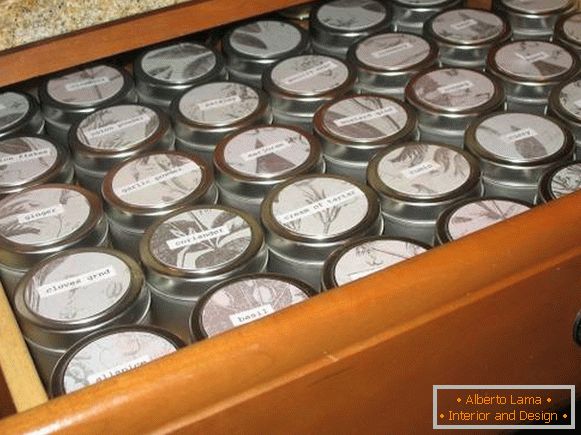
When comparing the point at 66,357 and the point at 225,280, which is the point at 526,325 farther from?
the point at 66,357

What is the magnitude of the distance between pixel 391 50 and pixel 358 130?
0.19 metres

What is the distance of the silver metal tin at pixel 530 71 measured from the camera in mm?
1104

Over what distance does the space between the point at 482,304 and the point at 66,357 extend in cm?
38

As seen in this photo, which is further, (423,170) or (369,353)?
(423,170)

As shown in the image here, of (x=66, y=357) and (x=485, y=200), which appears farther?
(x=485, y=200)

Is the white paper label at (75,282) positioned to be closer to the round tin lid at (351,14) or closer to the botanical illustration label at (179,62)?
the botanical illustration label at (179,62)

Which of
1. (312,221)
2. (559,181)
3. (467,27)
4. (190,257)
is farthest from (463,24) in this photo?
(190,257)

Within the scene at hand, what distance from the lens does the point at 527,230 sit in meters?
0.68

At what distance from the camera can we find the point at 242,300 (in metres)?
0.83

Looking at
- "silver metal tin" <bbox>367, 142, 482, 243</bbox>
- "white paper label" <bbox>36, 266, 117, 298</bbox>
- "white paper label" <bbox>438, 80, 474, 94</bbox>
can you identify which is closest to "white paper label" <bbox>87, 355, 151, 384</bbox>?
"white paper label" <bbox>36, 266, 117, 298</bbox>

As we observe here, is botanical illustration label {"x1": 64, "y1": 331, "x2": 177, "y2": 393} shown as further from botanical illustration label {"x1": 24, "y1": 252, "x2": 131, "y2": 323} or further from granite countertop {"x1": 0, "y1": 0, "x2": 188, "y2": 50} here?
granite countertop {"x1": 0, "y1": 0, "x2": 188, "y2": 50}

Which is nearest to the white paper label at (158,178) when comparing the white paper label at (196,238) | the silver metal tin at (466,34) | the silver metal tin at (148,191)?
the silver metal tin at (148,191)

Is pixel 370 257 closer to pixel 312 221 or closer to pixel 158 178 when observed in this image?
pixel 312 221

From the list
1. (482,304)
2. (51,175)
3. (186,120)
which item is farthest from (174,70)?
(482,304)
